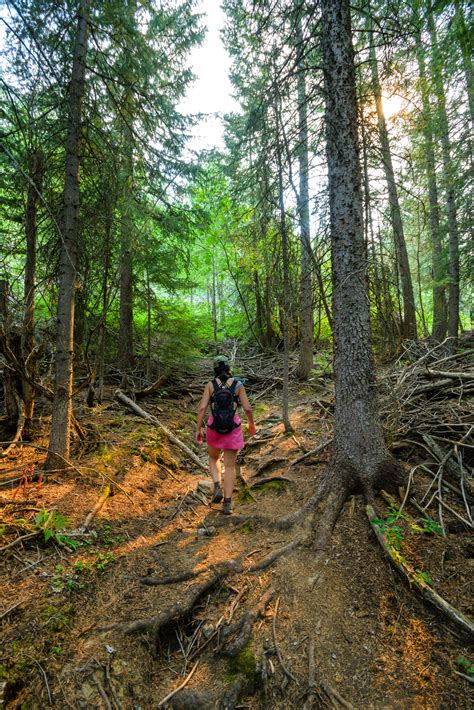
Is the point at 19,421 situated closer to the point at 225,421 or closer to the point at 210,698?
the point at 225,421

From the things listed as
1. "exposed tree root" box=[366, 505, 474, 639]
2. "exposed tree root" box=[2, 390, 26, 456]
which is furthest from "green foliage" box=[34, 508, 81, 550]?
"exposed tree root" box=[366, 505, 474, 639]

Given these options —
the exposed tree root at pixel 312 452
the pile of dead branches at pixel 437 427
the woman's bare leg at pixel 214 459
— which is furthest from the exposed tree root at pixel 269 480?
the pile of dead branches at pixel 437 427

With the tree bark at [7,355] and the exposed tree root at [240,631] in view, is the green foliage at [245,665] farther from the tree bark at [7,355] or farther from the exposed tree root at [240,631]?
the tree bark at [7,355]

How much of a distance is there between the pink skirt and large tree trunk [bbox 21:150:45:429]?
3.03 metres

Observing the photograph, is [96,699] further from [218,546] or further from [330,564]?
[330,564]

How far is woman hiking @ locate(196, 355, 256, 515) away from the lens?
5.14 metres

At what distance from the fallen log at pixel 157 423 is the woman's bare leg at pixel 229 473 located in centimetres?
177

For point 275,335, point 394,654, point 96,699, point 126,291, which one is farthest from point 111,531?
point 275,335

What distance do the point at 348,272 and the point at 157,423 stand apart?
553 centimetres

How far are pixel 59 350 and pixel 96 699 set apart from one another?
13.3 ft

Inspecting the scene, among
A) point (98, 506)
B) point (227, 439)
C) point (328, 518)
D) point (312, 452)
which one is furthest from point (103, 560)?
point (312, 452)

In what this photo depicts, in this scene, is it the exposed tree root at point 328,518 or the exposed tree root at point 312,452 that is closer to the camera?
the exposed tree root at point 328,518

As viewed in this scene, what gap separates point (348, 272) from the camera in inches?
169

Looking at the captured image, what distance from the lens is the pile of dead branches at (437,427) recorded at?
14.1 ft
